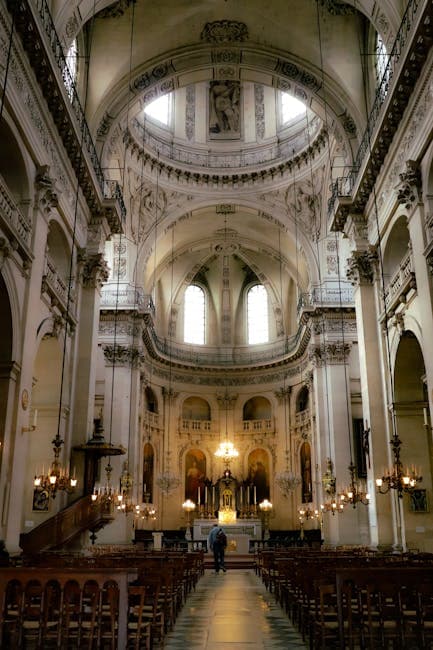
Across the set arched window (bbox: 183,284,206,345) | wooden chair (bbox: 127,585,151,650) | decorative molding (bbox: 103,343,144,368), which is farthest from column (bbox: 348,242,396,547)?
arched window (bbox: 183,284,206,345)

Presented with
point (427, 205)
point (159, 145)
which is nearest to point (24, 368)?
point (427, 205)

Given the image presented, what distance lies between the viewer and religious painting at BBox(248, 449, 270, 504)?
3309 cm

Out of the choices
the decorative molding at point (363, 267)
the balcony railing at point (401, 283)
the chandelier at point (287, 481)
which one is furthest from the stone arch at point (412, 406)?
the chandelier at point (287, 481)

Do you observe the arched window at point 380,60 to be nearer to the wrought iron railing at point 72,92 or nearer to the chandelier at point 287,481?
the wrought iron railing at point 72,92

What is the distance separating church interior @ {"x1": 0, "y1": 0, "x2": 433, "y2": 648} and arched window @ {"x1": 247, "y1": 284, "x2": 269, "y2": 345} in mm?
128

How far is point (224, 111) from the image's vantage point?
30438 millimetres

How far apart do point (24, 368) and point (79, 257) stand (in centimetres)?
614

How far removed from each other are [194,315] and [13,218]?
79.7 feet

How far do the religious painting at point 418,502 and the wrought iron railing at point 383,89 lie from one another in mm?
8591

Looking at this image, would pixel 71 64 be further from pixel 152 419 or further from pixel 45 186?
pixel 152 419

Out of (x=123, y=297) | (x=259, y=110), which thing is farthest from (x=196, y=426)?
(x=259, y=110)

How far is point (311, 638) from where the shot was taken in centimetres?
708

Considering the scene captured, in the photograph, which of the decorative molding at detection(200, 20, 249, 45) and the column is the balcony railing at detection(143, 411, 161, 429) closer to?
the column

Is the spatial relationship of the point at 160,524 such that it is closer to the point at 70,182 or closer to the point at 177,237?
the point at 177,237
